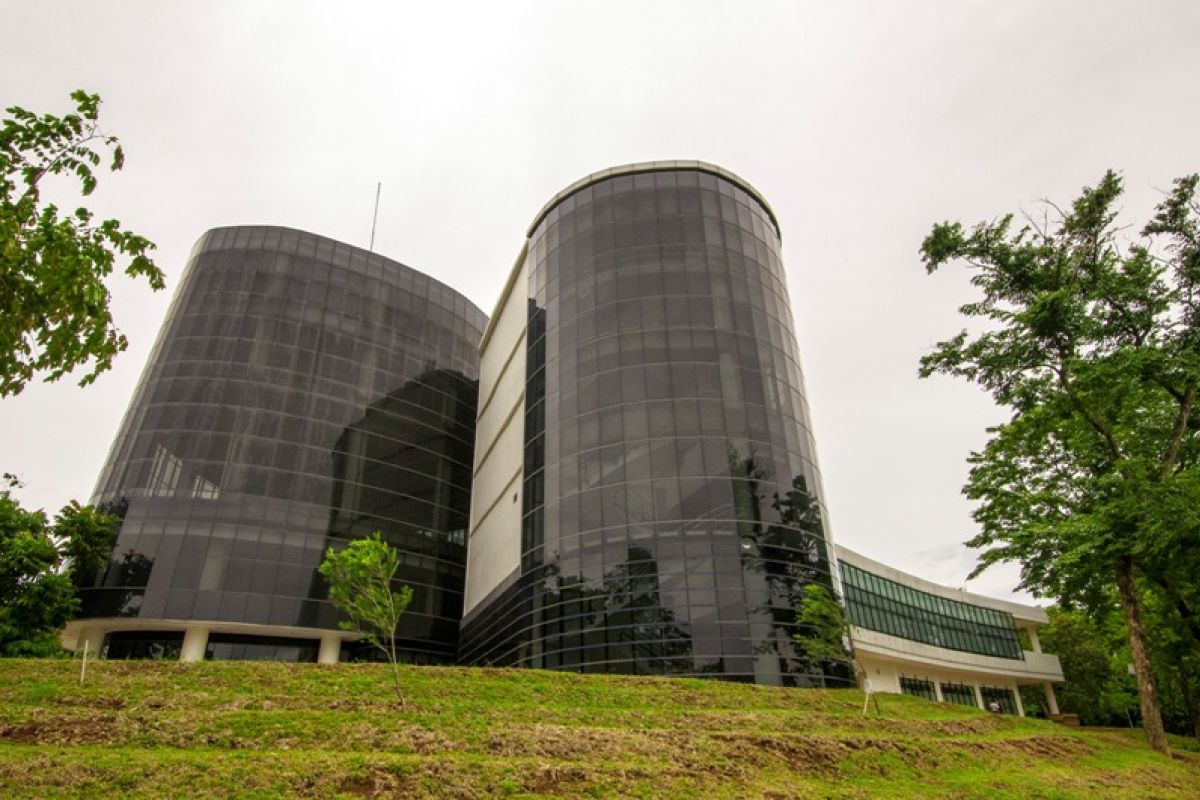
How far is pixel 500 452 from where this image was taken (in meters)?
51.3

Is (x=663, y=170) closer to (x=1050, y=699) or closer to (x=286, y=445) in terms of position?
(x=286, y=445)

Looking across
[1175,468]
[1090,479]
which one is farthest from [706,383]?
[1175,468]

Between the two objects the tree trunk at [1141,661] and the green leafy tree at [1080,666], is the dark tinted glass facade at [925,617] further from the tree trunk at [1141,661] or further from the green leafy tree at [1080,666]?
the tree trunk at [1141,661]

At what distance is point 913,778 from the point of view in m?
16.0

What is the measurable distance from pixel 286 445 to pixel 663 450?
27653mm

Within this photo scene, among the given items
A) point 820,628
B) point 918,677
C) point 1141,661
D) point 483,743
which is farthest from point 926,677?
point 483,743

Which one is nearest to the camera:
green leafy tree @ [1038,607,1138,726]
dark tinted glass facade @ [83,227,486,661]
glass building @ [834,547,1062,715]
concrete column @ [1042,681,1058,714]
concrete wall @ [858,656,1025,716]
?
dark tinted glass facade @ [83,227,486,661]

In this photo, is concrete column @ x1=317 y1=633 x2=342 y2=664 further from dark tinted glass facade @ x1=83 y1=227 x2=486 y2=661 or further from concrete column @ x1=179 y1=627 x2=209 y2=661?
concrete column @ x1=179 y1=627 x2=209 y2=661

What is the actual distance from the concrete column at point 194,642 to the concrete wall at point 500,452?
16670 mm

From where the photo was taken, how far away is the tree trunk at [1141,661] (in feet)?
82.9

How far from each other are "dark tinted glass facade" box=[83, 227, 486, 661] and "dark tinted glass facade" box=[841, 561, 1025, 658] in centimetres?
2898

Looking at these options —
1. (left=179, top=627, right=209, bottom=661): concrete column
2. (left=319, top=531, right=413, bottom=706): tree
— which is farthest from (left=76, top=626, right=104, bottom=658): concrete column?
(left=319, top=531, right=413, bottom=706): tree

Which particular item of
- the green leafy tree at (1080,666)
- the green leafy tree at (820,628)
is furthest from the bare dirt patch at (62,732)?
the green leafy tree at (1080,666)

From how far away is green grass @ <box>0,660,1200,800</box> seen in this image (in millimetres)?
11828
